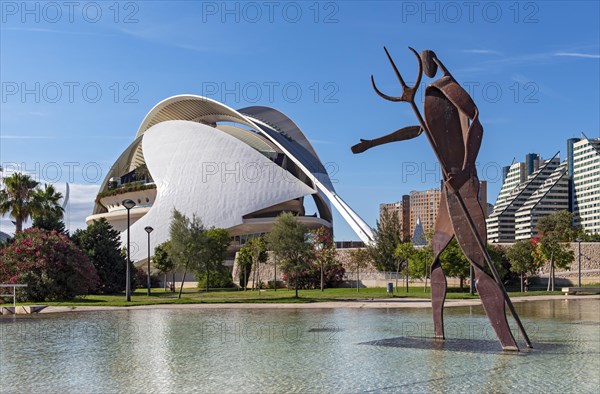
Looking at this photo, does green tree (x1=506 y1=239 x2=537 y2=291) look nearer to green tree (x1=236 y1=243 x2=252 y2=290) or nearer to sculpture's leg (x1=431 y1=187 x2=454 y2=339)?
green tree (x1=236 y1=243 x2=252 y2=290)

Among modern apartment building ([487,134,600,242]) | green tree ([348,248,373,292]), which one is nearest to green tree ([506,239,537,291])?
green tree ([348,248,373,292])

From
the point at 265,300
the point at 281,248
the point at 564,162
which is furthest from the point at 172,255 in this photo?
the point at 564,162

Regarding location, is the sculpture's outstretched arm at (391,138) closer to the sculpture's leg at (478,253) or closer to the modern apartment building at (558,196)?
the sculpture's leg at (478,253)

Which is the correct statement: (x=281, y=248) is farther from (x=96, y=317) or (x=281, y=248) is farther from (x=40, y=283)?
(x=96, y=317)

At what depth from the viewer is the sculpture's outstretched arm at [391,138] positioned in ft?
40.8

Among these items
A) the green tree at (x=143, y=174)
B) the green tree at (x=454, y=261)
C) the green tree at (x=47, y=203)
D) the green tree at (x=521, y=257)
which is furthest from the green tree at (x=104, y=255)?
the green tree at (x=143, y=174)

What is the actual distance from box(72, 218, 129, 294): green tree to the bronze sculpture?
2813cm

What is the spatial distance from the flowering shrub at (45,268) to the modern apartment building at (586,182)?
103109mm

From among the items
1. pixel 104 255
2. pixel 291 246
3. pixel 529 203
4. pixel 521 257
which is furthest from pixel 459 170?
pixel 529 203

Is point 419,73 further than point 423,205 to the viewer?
No

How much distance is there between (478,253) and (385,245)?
32483 millimetres

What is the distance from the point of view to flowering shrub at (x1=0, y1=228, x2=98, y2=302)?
2659cm

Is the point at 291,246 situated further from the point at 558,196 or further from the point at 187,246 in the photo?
the point at 558,196

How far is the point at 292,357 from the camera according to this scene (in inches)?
413
